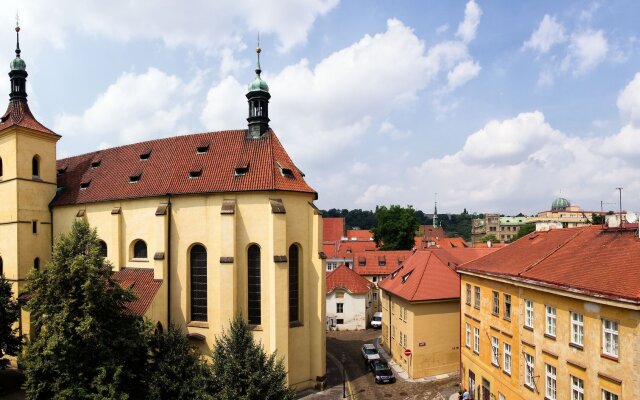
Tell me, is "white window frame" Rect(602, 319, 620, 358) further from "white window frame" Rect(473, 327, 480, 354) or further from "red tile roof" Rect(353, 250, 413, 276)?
A: "red tile roof" Rect(353, 250, 413, 276)

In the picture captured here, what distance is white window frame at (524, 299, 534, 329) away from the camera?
2045cm

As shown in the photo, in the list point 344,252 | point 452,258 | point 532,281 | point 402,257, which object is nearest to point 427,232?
point 344,252

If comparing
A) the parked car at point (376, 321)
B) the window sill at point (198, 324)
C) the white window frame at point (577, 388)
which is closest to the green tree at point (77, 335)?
the window sill at point (198, 324)

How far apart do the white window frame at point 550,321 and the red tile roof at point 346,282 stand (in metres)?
31.4

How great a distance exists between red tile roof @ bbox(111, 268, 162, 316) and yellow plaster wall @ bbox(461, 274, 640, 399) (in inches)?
831

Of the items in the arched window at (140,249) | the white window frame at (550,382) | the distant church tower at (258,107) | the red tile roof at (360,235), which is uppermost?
the distant church tower at (258,107)

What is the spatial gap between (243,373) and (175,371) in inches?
170

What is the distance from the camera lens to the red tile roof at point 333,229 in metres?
96.8

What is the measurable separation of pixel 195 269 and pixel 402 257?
38345 mm

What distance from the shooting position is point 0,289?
88.9 feet

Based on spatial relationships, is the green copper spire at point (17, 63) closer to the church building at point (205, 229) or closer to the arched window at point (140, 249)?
the church building at point (205, 229)

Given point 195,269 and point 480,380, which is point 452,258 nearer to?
point 480,380

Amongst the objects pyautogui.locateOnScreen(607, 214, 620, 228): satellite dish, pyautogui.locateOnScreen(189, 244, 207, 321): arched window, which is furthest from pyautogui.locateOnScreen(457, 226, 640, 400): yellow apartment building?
pyautogui.locateOnScreen(189, 244, 207, 321): arched window

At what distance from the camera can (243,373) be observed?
742 inches
